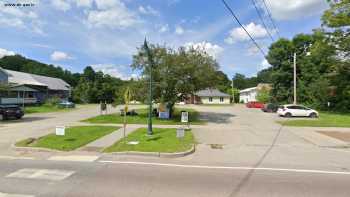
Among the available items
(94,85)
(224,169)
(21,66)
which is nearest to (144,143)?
(224,169)

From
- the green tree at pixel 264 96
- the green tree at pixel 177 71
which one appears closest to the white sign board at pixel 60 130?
the green tree at pixel 177 71

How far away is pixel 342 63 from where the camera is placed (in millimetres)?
30062

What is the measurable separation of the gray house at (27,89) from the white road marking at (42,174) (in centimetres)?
2333

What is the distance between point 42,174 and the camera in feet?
22.5

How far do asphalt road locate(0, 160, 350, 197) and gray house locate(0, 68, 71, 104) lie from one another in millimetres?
24516

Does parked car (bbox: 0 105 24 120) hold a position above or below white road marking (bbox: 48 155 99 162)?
above

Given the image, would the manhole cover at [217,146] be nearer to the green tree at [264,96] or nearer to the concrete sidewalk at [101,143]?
the concrete sidewalk at [101,143]

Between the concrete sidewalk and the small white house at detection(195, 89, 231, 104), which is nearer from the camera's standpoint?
the concrete sidewalk

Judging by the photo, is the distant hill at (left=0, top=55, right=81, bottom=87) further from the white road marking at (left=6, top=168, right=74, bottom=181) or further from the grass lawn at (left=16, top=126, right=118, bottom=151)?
the white road marking at (left=6, top=168, right=74, bottom=181)

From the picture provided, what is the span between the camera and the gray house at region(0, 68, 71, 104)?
40.3 metres

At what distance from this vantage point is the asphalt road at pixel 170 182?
5.59 m

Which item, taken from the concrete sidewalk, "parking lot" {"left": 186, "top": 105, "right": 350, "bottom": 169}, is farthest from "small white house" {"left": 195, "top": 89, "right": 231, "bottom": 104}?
the concrete sidewalk

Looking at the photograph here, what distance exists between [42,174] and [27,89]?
142ft

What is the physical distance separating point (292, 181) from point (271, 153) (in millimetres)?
→ 3701
